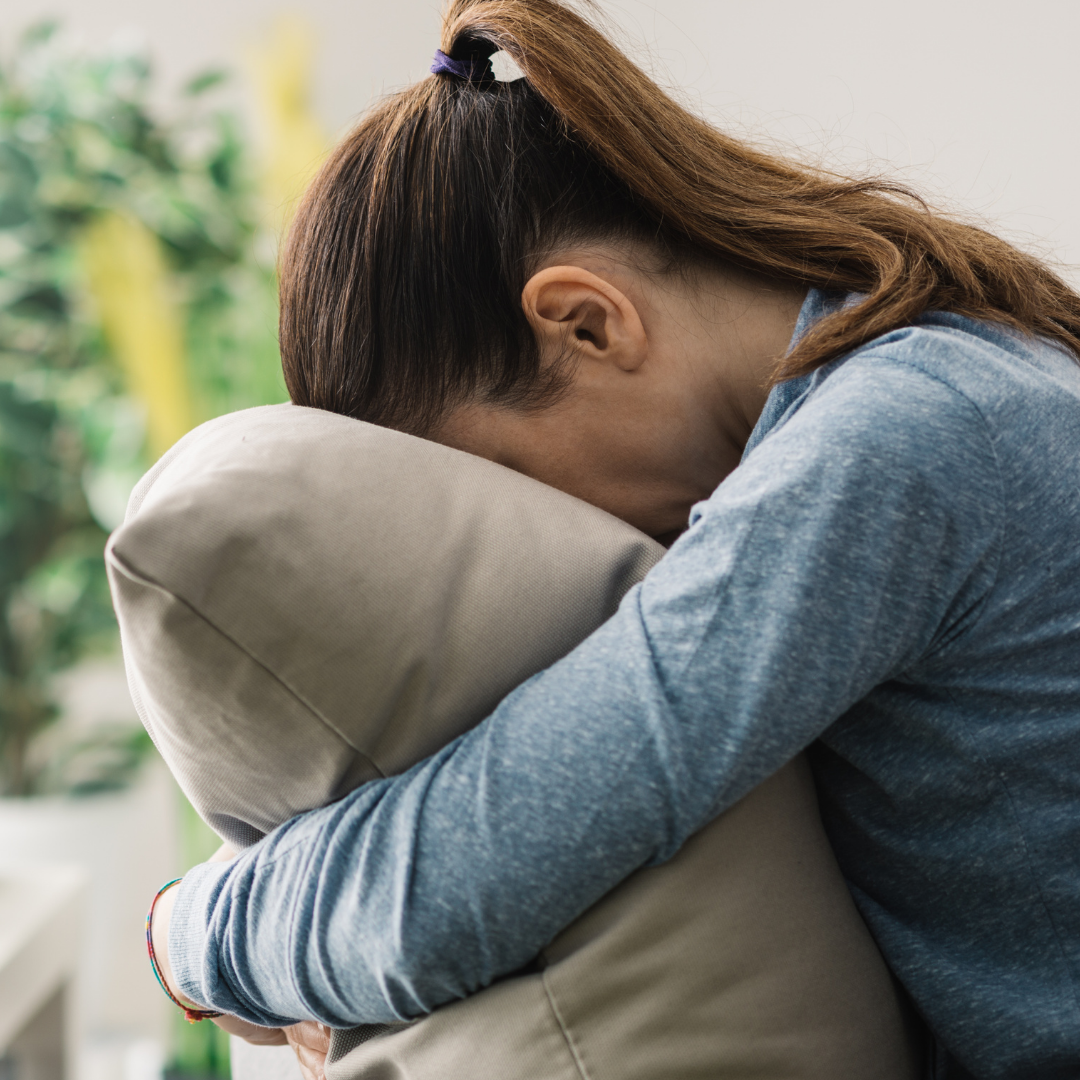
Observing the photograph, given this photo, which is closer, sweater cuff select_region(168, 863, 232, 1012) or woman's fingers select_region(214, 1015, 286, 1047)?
sweater cuff select_region(168, 863, 232, 1012)

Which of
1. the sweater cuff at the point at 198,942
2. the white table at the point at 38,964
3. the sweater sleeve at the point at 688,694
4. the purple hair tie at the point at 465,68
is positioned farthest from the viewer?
the white table at the point at 38,964

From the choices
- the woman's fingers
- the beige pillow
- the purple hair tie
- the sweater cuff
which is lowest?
the woman's fingers

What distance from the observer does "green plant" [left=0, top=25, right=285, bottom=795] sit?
158 centimetres

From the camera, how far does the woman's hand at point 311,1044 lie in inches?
26.1

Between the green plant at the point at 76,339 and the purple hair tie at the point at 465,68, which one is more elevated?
the purple hair tie at the point at 465,68

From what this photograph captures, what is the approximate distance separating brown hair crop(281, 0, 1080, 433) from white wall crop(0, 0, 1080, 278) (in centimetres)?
72

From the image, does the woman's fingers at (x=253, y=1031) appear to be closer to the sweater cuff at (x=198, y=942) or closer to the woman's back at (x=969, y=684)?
the sweater cuff at (x=198, y=942)

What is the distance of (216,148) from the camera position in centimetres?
171

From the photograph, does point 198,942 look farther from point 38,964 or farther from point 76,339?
point 76,339

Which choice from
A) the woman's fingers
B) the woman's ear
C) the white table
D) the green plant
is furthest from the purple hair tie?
the white table

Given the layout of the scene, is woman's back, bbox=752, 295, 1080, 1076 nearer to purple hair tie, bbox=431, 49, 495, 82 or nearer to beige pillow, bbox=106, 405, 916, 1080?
beige pillow, bbox=106, 405, 916, 1080

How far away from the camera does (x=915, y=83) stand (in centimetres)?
157

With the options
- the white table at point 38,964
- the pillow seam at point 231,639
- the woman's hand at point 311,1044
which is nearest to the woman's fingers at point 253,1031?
the woman's hand at point 311,1044

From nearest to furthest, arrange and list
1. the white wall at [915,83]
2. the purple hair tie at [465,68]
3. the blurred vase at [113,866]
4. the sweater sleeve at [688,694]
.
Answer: the sweater sleeve at [688,694] → the purple hair tie at [465,68] → the white wall at [915,83] → the blurred vase at [113,866]
